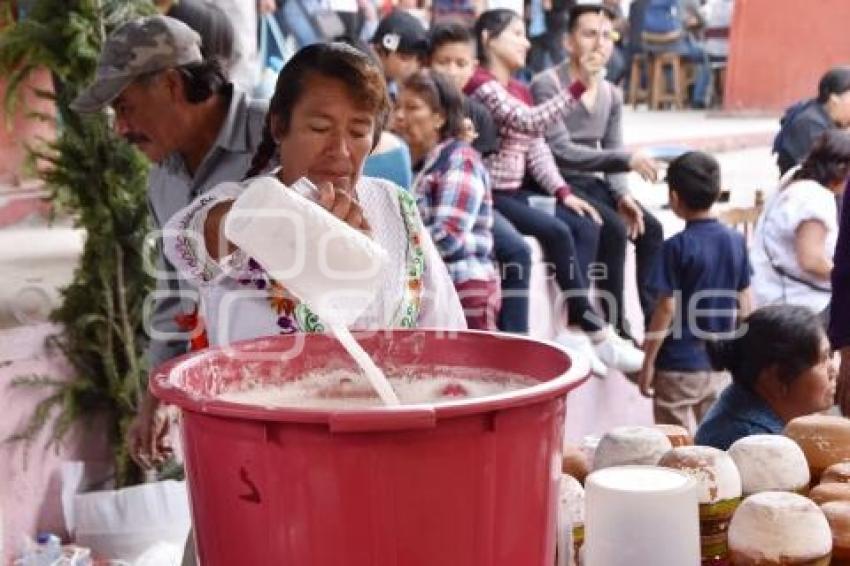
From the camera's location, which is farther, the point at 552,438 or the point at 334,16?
the point at 334,16

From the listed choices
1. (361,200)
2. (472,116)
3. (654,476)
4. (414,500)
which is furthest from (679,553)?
(472,116)

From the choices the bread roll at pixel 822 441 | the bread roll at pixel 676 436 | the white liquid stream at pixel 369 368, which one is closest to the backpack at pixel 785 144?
the bread roll at pixel 822 441

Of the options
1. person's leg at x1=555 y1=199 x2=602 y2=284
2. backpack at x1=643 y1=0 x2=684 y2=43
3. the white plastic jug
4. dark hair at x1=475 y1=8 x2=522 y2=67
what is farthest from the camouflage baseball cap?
backpack at x1=643 y1=0 x2=684 y2=43

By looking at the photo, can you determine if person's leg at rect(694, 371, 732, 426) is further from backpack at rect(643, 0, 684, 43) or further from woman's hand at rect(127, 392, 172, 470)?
backpack at rect(643, 0, 684, 43)

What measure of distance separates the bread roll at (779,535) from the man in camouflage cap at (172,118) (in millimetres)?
1213

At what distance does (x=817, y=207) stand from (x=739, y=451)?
2564 millimetres

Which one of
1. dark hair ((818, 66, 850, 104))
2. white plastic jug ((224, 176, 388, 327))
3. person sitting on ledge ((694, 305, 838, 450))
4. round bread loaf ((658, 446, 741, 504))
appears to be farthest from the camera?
dark hair ((818, 66, 850, 104))

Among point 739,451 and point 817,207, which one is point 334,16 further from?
point 739,451

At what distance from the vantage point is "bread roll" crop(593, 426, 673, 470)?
1470 mm

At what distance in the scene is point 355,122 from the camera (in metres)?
1.64

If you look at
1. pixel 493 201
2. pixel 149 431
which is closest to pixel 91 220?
pixel 149 431

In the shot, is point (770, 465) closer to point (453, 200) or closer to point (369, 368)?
point (369, 368)

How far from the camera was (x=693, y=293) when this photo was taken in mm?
3652

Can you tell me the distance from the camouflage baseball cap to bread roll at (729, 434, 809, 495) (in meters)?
1.36
